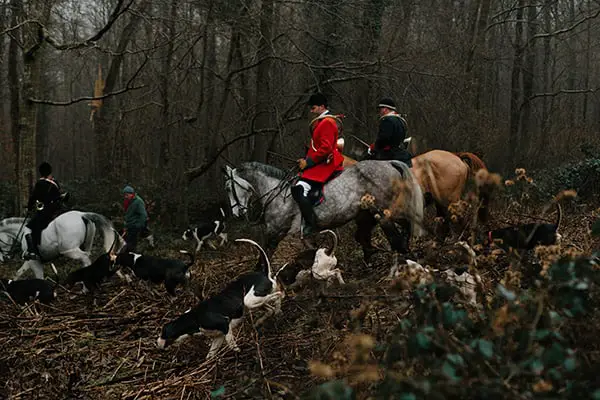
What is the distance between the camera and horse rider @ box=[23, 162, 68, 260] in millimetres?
9508

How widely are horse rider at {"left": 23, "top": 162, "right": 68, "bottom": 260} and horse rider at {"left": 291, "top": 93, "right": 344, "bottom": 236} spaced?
12.4 ft

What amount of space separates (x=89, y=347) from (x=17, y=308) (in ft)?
5.54

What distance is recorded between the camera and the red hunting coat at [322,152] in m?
8.25

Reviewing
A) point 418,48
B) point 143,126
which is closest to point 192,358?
point 418,48

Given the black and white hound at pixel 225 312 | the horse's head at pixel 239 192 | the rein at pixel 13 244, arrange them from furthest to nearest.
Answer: the rein at pixel 13 244
the horse's head at pixel 239 192
the black and white hound at pixel 225 312

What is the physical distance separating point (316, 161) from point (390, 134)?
1.11 metres

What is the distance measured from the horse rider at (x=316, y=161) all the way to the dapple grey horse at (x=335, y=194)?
0.17 meters

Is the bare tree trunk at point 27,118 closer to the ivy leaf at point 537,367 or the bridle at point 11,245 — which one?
the bridle at point 11,245

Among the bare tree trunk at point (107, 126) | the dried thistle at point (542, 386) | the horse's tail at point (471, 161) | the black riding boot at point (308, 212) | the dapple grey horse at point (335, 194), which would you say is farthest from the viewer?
the bare tree trunk at point (107, 126)

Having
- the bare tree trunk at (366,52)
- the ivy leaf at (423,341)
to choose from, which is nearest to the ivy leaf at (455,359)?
the ivy leaf at (423,341)

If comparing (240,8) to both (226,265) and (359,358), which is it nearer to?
(226,265)

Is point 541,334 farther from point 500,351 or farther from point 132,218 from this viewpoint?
point 132,218

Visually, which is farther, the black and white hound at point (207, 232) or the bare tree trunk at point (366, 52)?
the black and white hound at point (207, 232)

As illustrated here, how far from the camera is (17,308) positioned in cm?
738
